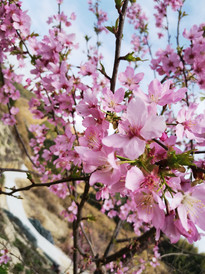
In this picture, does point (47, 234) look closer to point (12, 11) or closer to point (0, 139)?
point (0, 139)

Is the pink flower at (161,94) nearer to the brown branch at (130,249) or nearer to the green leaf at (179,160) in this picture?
the green leaf at (179,160)

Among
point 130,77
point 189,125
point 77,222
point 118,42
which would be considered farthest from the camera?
point 77,222

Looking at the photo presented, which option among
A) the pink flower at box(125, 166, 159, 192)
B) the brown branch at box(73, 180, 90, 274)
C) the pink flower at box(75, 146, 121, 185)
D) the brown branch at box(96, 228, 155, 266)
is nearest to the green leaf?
the pink flower at box(125, 166, 159, 192)

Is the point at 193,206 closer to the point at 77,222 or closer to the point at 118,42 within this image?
the point at 118,42

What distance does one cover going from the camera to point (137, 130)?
0.70m

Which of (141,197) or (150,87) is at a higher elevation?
(150,87)

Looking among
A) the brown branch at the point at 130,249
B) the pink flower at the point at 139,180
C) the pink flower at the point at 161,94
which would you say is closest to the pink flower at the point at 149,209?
the pink flower at the point at 139,180

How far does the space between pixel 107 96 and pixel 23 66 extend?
308 centimetres

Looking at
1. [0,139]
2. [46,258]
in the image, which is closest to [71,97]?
[46,258]

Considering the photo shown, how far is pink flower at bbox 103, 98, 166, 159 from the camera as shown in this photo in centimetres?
63

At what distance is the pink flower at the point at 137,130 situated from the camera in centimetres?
63

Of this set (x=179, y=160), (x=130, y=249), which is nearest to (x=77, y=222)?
(x=130, y=249)

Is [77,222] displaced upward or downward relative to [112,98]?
downward

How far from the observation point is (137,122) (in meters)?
0.68
